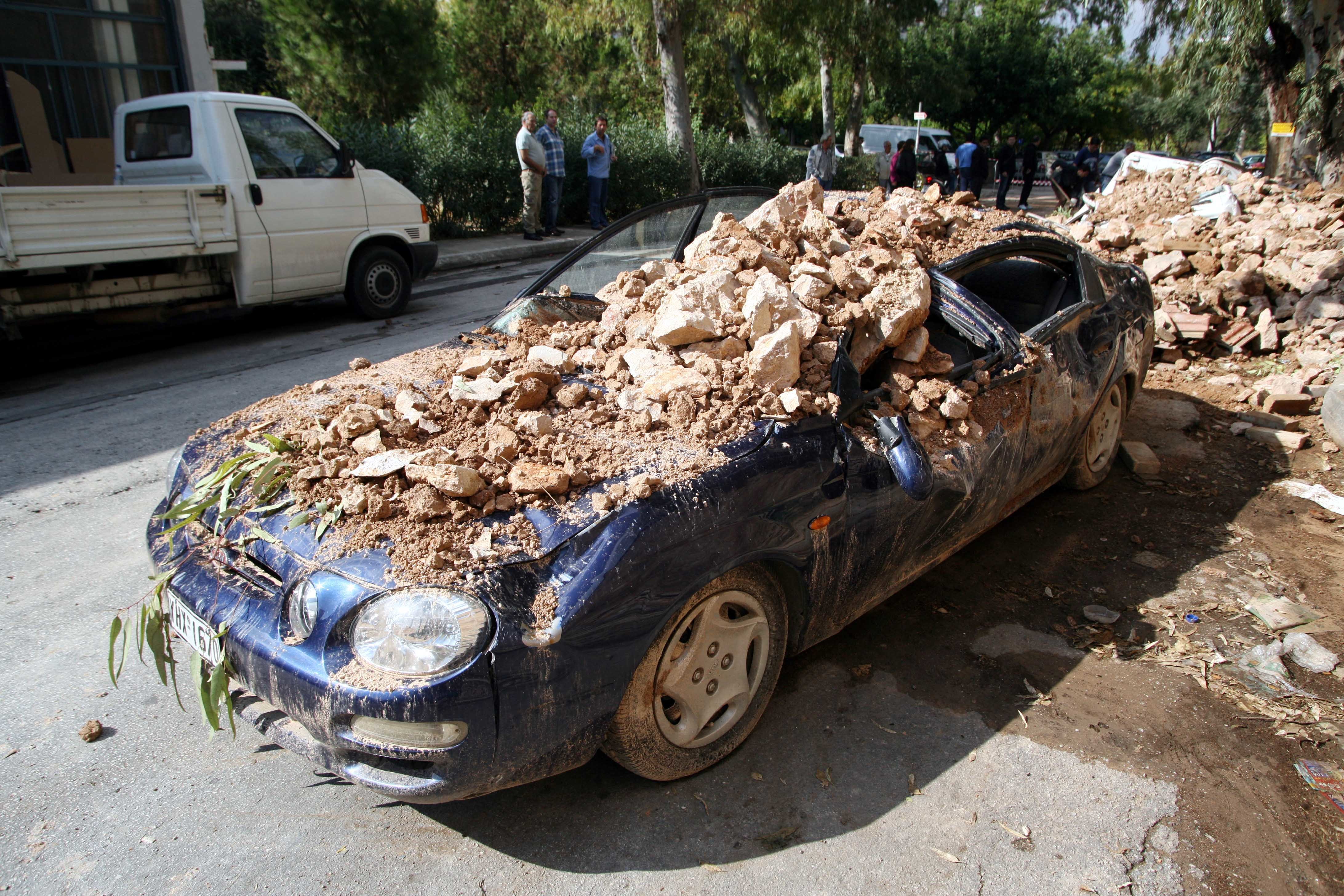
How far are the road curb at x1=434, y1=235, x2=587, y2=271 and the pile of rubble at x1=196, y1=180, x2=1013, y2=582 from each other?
9.13 metres

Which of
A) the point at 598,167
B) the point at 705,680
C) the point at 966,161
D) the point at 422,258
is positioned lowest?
the point at 705,680

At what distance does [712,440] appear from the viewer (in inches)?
106

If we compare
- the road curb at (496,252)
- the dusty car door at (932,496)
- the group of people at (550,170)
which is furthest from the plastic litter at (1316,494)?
the group of people at (550,170)

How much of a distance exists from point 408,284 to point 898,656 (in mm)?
7633

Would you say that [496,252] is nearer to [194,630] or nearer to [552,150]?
[552,150]

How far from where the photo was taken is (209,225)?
7379 millimetres

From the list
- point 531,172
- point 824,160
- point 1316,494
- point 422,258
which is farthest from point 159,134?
point 824,160

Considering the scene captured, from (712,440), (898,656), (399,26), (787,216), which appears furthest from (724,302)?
(399,26)

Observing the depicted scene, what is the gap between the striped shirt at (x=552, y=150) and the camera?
14875mm

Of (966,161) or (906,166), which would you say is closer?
(906,166)

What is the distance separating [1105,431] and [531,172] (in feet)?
38.8

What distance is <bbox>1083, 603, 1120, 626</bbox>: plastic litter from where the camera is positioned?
3629 mm

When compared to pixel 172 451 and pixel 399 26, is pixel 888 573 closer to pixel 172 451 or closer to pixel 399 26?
pixel 172 451

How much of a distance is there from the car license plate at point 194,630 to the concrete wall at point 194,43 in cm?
1335
